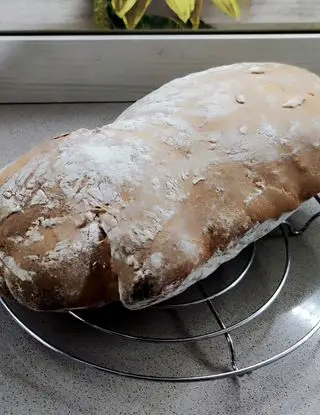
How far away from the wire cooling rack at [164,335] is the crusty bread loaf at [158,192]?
0.07 m

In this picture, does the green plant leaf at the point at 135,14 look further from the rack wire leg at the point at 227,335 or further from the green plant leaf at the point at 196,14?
the rack wire leg at the point at 227,335

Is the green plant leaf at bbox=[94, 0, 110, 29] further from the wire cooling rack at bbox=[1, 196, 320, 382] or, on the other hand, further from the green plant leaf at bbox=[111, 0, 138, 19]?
the wire cooling rack at bbox=[1, 196, 320, 382]

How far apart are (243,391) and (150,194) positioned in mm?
217

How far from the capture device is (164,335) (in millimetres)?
641

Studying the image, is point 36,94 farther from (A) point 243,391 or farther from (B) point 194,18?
(A) point 243,391

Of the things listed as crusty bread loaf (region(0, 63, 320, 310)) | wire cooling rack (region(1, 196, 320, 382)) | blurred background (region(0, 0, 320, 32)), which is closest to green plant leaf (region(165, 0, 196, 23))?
blurred background (region(0, 0, 320, 32))

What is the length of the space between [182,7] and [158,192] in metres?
0.42

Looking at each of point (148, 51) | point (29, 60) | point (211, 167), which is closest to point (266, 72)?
point (211, 167)

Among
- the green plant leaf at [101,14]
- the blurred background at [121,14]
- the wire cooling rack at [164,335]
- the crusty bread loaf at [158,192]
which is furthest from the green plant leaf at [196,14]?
the wire cooling rack at [164,335]

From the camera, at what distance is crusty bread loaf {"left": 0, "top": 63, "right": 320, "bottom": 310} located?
0.54m

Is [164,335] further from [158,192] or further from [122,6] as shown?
[122,6]

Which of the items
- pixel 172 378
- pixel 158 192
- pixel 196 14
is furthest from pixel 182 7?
pixel 172 378

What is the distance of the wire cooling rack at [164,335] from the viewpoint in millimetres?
611

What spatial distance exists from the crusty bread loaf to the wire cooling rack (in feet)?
0.24
